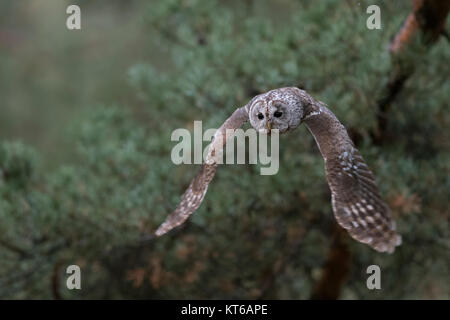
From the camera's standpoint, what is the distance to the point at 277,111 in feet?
6.88

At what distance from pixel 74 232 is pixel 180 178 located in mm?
614

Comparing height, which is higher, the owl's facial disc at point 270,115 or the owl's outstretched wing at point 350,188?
the owl's facial disc at point 270,115

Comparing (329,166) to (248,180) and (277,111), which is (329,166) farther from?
(248,180)

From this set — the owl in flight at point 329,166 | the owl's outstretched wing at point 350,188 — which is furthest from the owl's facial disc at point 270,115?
the owl's outstretched wing at point 350,188

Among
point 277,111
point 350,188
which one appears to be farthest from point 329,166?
point 277,111

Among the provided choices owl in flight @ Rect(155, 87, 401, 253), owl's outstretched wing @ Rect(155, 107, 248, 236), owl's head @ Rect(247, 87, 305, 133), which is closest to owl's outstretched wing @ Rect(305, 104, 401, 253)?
owl in flight @ Rect(155, 87, 401, 253)

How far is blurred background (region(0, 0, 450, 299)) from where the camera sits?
298 centimetres

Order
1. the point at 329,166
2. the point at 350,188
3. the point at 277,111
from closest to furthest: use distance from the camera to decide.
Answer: the point at 277,111 < the point at 329,166 < the point at 350,188

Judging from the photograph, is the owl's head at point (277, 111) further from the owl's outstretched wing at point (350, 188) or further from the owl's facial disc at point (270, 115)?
the owl's outstretched wing at point (350, 188)

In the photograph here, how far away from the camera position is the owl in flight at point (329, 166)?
2.14m

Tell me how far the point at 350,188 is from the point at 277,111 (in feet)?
1.71

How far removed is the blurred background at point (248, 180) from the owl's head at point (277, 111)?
71cm

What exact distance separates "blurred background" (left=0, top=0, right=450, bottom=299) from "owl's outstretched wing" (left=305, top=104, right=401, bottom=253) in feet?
1.56

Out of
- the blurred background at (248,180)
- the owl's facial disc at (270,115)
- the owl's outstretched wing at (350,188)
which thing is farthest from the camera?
the blurred background at (248,180)
